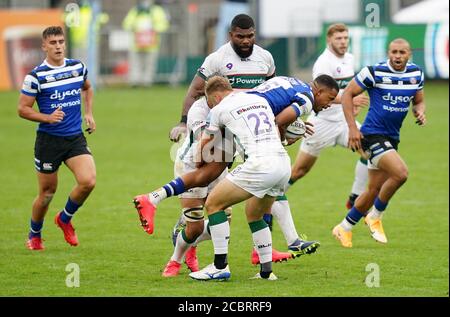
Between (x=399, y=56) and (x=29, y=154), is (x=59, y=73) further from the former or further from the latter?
(x=29, y=154)

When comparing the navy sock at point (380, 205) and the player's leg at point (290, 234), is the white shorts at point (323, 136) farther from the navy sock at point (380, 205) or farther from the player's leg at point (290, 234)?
the player's leg at point (290, 234)

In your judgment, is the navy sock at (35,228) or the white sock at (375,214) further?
the white sock at (375,214)

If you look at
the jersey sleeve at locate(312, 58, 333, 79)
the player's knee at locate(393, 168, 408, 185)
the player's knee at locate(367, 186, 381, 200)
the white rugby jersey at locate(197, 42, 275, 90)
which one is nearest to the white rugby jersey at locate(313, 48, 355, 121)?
the jersey sleeve at locate(312, 58, 333, 79)

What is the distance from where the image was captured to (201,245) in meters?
12.7

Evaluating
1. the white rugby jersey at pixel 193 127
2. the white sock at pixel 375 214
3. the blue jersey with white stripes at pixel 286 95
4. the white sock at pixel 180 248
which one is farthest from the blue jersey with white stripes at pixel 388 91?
the white sock at pixel 180 248

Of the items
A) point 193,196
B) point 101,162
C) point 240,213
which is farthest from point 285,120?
point 101,162

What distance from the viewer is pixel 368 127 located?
42.0ft

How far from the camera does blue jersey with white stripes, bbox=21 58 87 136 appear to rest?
38.4 feet

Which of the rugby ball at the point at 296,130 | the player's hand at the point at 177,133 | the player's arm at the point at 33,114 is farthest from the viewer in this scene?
the player's arm at the point at 33,114

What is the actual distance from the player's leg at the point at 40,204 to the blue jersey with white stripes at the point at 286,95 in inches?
117

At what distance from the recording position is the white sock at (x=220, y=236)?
10031 millimetres

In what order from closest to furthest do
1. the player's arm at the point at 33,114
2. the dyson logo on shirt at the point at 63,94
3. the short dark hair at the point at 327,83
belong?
the short dark hair at the point at 327,83 → the player's arm at the point at 33,114 → the dyson logo on shirt at the point at 63,94

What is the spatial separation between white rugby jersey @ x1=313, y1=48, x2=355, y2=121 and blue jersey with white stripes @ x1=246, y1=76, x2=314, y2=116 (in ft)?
13.8

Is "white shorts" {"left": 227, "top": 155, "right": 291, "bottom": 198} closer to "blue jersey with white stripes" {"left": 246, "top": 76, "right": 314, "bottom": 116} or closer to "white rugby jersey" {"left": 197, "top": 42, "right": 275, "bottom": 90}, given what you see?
"blue jersey with white stripes" {"left": 246, "top": 76, "right": 314, "bottom": 116}
